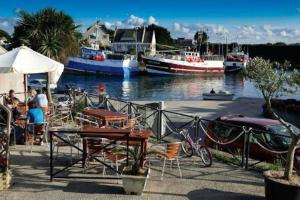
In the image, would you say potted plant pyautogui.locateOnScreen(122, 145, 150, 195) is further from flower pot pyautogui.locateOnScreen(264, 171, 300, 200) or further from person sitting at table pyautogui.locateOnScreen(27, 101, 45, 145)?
person sitting at table pyautogui.locateOnScreen(27, 101, 45, 145)

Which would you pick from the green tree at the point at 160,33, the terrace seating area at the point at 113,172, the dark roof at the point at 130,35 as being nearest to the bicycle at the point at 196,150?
the terrace seating area at the point at 113,172

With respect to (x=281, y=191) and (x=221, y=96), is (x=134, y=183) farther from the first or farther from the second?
(x=221, y=96)

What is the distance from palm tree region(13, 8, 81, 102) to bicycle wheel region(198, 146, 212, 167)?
49.1 ft

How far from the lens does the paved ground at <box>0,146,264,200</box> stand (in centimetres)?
802

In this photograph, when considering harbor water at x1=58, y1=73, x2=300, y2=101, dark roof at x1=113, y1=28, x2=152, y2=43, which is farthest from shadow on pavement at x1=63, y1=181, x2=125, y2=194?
dark roof at x1=113, y1=28, x2=152, y2=43

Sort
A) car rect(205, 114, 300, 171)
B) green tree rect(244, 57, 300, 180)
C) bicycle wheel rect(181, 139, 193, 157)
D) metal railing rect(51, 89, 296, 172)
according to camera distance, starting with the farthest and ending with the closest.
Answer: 1. car rect(205, 114, 300, 171)
2. bicycle wheel rect(181, 139, 193, 157)
3. metal railing rect(51, 89, 296, 172)
4. green tree rect(244, 57, 300, 180)

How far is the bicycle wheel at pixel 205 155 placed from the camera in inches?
408

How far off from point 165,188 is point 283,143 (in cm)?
419

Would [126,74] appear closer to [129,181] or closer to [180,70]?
[180,70]

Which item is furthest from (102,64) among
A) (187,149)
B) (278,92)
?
(278,92)

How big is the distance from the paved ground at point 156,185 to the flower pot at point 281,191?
2.42ft

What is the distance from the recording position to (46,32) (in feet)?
78.2

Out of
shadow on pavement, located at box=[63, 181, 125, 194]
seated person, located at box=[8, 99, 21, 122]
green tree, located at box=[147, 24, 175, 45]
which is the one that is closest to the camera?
shadow on pavement, located at box=[63, 181, 125, 194]

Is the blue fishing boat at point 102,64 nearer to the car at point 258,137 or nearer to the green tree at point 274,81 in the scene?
the car at point 258,137
